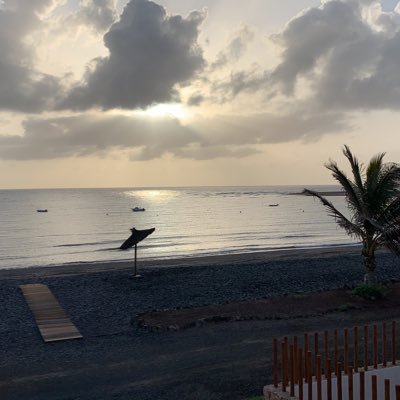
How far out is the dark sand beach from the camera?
986cm

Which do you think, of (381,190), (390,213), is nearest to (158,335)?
(390,213)

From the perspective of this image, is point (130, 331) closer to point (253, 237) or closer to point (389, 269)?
point (389, 269)

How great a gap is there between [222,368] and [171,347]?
77.8 inches

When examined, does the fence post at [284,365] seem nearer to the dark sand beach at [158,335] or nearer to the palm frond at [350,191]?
the dark sand beach at [158,335]

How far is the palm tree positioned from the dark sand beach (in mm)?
2364

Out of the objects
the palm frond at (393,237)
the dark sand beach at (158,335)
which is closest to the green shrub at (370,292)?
the dark sand beach at (158,335)

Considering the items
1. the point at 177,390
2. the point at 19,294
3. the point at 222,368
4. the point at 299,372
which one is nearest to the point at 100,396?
the point at 177,390

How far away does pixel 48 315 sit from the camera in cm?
1562

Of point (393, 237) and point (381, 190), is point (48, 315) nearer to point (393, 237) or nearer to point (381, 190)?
point (393, 237)

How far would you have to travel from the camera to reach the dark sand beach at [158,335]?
9859 millimetres

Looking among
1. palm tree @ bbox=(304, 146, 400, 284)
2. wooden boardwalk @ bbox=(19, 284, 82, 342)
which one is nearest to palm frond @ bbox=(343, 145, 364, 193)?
palm tree @ bbox=(304, 146, 400, 284)

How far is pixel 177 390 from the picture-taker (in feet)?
31.3

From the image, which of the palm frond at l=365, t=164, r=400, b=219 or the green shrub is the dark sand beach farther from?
the palm frond at l=365, t=164, r=400, b=219

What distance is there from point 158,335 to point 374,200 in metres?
9.12
